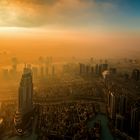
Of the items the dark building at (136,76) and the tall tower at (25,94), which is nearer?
the tall tower at (25,94)

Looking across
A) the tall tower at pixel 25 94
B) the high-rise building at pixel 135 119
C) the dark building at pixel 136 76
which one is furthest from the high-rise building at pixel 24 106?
the dark building at pixel 136 76

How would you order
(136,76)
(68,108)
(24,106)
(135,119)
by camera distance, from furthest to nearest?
1. (136,76)
2. (68,108)
3. (24,106)
4. (135,119)

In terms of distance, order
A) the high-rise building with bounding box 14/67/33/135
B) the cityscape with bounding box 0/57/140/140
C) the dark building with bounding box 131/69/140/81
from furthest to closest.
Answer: the dark building with bounding box 131/69/140/81
the high-rise building with bounding box 14/67/33/135
the cityscape with bounding box 0/57/140/140

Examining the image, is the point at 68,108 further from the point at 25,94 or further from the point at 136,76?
the point at 136,76

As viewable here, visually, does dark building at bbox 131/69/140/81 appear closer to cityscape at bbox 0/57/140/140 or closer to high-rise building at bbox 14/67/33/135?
cityscape at bbox 0/57/140/140

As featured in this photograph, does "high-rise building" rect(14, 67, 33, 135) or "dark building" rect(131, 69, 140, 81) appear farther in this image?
"dark building" rect(131, 69, 140, 81)

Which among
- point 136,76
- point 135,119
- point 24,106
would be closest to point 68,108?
point 24,106

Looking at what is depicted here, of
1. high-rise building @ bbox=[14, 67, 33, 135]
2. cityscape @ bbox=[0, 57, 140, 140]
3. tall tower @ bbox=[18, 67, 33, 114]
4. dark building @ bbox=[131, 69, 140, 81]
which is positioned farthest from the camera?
dark building @ bbox=[131, 69, 140, 81]

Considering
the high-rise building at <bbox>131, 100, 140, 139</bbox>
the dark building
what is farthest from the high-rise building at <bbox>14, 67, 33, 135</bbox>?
the dark building

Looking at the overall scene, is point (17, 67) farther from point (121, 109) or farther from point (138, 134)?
point (138, 134)

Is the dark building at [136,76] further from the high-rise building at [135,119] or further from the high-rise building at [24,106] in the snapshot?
the high-rise building at [24,106]
